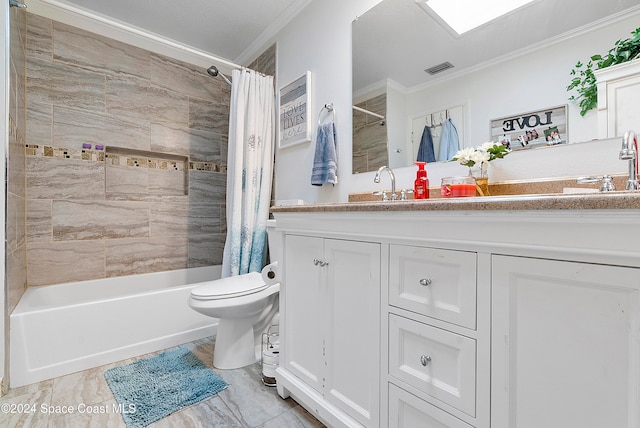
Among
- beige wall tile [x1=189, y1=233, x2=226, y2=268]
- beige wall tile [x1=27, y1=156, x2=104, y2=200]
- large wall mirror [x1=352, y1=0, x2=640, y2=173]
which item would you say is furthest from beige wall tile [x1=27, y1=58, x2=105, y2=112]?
large wall mirror [x1=352, y1=0, x2=640, y2=173]

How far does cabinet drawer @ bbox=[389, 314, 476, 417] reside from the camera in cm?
73

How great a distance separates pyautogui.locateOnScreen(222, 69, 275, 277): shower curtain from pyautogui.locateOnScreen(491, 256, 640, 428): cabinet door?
5.93 feet

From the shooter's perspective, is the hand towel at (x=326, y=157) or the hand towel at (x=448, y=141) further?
the hand towel at (x=326, y=157)

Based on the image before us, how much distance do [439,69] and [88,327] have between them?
2311 millimetres

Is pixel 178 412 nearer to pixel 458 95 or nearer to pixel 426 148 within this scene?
pixel 426 148

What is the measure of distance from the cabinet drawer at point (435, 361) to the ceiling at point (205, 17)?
2.23 metres

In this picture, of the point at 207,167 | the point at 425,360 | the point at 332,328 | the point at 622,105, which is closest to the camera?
the point at 425,360

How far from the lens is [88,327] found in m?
1.64

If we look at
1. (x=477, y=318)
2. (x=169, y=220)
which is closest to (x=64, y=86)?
(x=169, y=220)

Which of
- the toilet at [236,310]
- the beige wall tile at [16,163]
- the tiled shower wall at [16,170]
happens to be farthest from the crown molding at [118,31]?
the toilet at [236,310]

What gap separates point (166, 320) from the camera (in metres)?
1.90

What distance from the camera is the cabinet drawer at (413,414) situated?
30.2 inches

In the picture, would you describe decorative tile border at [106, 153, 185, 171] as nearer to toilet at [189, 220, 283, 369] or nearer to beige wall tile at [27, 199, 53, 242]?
beige wall tile at [27, 199, 53, 242]

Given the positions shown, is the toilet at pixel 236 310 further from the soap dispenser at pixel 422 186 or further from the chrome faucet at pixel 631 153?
the chrome faucet at pixel 631 153
